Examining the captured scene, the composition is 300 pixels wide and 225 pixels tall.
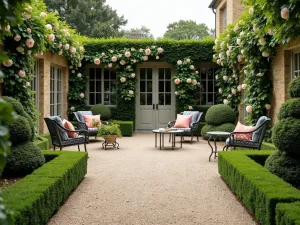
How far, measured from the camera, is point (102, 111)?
13719mm

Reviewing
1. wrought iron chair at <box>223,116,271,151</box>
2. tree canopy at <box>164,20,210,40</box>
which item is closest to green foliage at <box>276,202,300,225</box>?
wrought iron chair at <box>223,116,271,151</box>

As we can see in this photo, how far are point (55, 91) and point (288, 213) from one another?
10114 mm

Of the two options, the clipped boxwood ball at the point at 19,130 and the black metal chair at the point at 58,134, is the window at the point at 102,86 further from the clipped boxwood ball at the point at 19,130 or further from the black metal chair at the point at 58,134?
the clipped boxwood ball at the point at 19,130

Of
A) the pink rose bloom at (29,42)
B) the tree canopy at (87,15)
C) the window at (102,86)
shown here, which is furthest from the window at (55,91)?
the tree canopy at (87,15)

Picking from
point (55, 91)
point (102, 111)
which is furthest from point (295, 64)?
point (102, 111)

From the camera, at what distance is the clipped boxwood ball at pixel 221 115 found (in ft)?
38.6

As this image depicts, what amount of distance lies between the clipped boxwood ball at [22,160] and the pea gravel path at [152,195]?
2.49 ft

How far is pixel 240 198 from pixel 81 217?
6.32ft

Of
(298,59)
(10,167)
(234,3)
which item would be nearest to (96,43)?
(234,3)

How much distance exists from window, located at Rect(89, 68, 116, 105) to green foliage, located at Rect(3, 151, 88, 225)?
9.09 metres

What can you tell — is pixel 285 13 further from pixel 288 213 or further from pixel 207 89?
pixel 207 89

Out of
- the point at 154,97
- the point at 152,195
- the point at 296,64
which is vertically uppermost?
the point at 296,64

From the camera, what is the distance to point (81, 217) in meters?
4.16

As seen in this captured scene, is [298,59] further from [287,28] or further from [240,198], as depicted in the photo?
[240,198]
